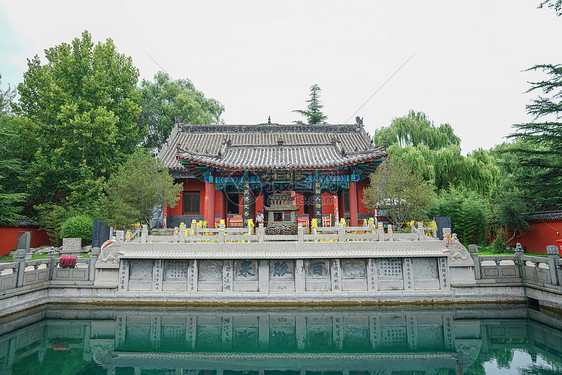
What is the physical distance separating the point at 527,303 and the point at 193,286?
11075mm

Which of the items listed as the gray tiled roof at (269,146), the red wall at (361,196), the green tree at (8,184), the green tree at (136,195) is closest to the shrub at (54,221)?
the green tree at (8,184)

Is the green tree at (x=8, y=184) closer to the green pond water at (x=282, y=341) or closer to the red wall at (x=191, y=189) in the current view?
the red wall at (x=191, y=189)

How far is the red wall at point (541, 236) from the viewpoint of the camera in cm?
1462

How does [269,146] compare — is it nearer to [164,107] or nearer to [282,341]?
[282,341]

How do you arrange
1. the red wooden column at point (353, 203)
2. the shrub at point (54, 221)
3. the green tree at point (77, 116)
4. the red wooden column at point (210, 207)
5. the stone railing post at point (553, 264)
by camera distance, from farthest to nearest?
the green tree at point (77, 116), the shrub at point (54, 221), the red wooden column at point (210, 207), the red wooden column at point (353, 203), the stone railing post at point (553, 264)

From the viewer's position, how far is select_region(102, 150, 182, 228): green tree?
1364 centimetres

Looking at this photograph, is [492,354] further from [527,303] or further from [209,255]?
[209,255]

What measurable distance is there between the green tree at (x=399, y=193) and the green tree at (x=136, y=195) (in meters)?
9.64

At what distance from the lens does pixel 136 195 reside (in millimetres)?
13977

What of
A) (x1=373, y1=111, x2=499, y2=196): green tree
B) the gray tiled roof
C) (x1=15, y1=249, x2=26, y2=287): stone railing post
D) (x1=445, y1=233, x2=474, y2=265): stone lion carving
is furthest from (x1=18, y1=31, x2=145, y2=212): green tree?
(x1=373, y1=111, x2=499, y2=196): green tree

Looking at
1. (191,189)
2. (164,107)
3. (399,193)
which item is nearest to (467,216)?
(399,193)

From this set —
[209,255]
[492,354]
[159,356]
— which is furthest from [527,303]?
[159,356]

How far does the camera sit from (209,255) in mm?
10633

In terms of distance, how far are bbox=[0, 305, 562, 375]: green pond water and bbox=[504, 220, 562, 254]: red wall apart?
7161 millimetres
